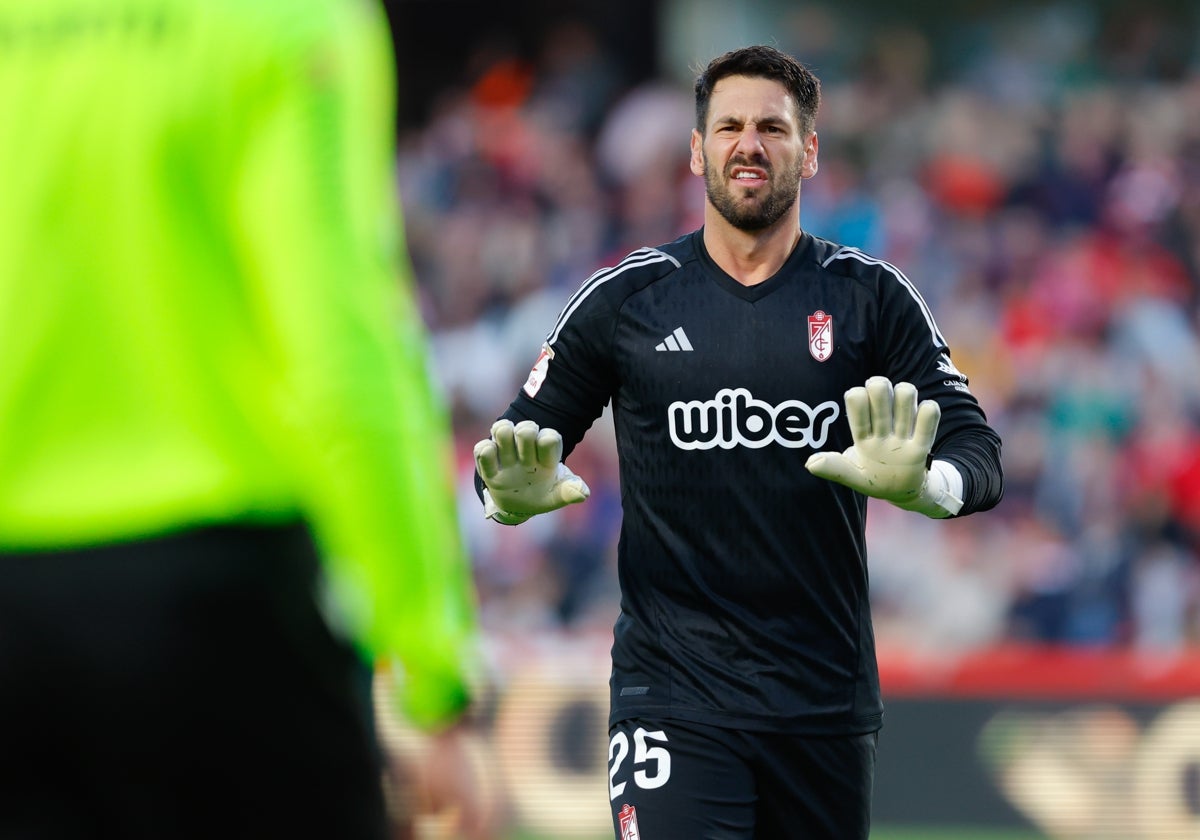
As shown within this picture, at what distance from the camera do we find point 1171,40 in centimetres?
1576

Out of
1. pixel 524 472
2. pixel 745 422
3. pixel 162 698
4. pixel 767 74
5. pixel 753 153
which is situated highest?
pixel 767 74

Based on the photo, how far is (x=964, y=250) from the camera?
14445 millimetres

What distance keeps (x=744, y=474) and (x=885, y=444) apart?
546 millimetres

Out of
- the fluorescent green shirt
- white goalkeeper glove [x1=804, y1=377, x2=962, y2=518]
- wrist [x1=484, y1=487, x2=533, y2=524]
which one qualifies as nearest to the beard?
white goalkeeper glove [x1=804, y1=377, x2=962, y2=518]

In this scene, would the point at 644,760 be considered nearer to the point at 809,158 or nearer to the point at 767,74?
the point at 809,158

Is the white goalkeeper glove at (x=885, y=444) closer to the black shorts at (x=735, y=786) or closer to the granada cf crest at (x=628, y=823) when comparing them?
the black shorts at (x=735, y=786)

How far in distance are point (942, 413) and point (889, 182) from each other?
1046 centimetres

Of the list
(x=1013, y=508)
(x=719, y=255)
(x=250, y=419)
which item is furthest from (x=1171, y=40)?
(x=250, y=419)

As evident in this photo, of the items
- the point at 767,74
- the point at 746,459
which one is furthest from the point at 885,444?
the point at 767,74

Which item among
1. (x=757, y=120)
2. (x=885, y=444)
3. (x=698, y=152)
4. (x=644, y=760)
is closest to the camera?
(x=885, y=444)

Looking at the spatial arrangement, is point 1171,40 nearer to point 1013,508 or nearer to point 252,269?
point 1013,508

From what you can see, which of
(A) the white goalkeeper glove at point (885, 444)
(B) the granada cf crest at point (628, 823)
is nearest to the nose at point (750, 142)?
(A) the white goalkeeper glove at point (885, 444)

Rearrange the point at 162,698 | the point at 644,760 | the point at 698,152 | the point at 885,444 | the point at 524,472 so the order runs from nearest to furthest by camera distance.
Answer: the point at 162,698
the point at 885,444
the point at 524,472
the point at 644,760
the point at 698,152

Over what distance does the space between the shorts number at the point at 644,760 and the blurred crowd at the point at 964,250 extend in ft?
25.0
